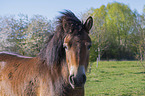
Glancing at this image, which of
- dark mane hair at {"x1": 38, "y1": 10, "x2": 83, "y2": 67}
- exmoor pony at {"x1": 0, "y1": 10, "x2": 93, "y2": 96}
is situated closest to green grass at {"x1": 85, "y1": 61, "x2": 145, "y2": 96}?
exmoor pony at {"x1": 0, "y1": 10, "x2": 93, "y2": 96}

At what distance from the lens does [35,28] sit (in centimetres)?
1000

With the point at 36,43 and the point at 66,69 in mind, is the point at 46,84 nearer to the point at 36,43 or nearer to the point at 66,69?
the point at 66,69

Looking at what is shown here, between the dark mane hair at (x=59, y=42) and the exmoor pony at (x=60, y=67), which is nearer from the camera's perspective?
the exmoor pony at (x=60, y=67)

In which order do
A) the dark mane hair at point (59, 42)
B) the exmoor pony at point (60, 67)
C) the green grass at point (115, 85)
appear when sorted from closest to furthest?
the exmoor pony at point (60, 67) < the dark mane hair at point (59, 42) < the green grass at point (115, 85)

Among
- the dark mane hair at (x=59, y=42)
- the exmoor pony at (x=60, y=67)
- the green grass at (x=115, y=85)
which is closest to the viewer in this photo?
the exmoor pony at (x=60, y=67)

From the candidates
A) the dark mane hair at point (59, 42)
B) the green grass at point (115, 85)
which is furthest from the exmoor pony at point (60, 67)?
the green grass at point (115, 85)

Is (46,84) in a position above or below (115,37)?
below

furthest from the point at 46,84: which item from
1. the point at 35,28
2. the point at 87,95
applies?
the point at 35,28

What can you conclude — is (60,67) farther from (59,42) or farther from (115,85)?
(115,85)

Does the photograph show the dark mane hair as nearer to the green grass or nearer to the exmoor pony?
the exmoor pony

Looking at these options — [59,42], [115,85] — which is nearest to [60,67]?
[59,42]

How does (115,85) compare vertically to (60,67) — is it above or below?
below

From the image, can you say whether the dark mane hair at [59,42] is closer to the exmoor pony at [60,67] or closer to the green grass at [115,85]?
the exmoor pony at [60,67]

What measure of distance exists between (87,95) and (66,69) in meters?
5.80
